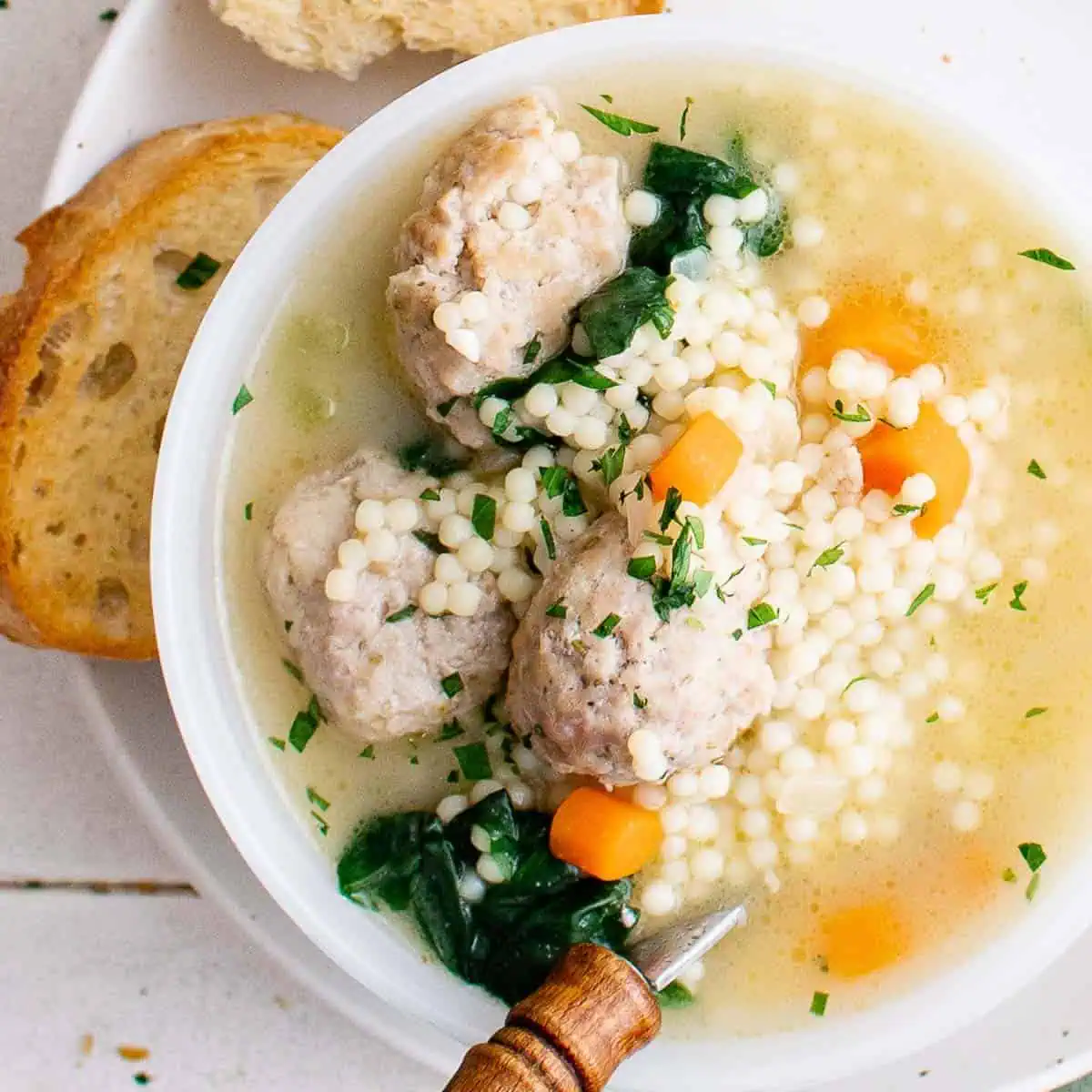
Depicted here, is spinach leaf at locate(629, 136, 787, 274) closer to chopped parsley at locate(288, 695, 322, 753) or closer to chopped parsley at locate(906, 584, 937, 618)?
chopped parsley at locate(906, 584, 937, 618)

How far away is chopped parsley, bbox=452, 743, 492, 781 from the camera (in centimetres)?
167

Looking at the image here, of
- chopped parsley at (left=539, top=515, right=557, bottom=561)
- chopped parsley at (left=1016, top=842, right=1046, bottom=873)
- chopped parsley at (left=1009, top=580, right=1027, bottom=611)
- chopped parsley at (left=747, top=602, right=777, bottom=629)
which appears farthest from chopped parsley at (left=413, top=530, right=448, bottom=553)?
chopped parsley at (left=1016, top=842, right=1046, bottom=873)

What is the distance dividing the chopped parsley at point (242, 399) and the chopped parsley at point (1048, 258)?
948mm

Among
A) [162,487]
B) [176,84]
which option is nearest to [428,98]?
[176,84]

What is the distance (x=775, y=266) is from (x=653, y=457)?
0.31m

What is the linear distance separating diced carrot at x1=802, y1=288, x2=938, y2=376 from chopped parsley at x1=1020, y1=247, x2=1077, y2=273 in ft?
0.52

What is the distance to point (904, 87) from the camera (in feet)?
5.52

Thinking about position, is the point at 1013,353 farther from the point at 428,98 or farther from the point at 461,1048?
the point at 461,1048

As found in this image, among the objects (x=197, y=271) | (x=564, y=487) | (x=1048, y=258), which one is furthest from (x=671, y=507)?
(x=197, y=271)

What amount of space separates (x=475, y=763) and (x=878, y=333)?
2.27ft

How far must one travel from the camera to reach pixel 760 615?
5.10 feet

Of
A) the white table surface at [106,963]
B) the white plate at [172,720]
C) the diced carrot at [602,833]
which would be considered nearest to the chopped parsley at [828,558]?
the diced carrot at [602,833]

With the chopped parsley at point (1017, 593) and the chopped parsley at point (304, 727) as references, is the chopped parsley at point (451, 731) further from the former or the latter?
the chopped parsley at point (1017, 593)

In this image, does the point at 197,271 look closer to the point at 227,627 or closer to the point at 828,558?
the point at 227,627
